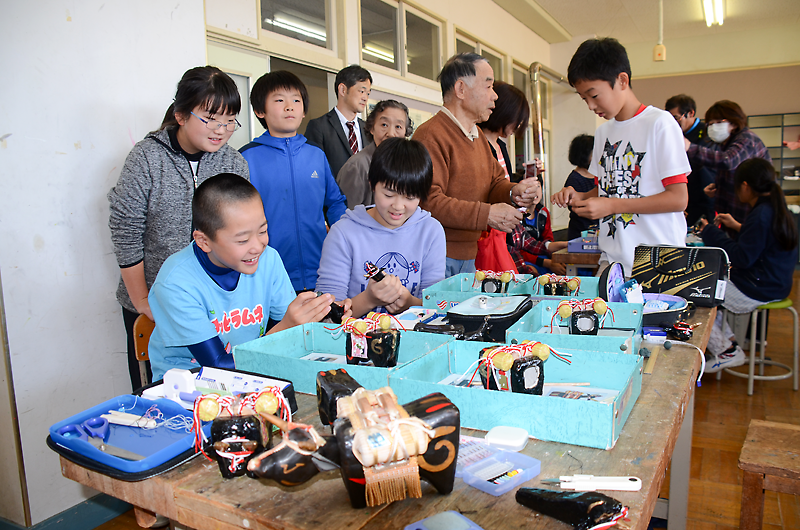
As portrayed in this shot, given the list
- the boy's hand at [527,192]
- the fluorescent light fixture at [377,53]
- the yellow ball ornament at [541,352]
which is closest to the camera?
the yellow ball ornament at [541,352]

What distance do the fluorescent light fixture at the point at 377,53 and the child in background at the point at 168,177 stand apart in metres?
2.59

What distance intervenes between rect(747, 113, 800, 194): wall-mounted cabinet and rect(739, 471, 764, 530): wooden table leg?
877cm

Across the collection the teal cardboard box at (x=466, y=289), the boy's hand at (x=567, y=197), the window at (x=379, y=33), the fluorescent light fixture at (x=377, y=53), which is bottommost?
the teal cardboard box at (x=466, y=289)

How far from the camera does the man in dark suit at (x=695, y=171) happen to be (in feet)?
14.5

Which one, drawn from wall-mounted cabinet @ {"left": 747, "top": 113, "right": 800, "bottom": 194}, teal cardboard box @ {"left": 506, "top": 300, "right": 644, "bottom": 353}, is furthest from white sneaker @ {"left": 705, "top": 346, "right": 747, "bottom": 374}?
wall-mounted cabinet @ {"left": 747, "top": 113, "right": 800, "bottom": 194}

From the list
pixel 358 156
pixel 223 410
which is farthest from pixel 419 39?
pixel 223 410

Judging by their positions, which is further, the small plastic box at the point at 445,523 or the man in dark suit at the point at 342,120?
the man in dark suit at the point at 342,120

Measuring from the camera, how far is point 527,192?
79.4 inches

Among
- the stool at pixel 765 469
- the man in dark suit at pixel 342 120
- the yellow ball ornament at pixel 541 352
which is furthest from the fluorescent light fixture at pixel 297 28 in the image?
the stool at pixel 765 469

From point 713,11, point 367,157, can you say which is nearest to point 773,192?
point 367,157

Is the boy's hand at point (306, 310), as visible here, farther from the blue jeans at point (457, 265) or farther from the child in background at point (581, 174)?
the child in background at point (581, 174)

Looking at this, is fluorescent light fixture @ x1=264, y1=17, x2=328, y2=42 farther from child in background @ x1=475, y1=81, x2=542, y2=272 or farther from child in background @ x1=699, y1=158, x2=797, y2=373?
child in background @ x1=699, y1=158, x2=797, y2=373

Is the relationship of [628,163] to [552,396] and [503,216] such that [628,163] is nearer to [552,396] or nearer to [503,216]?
[503,216]

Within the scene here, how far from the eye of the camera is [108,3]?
1.89 metres
